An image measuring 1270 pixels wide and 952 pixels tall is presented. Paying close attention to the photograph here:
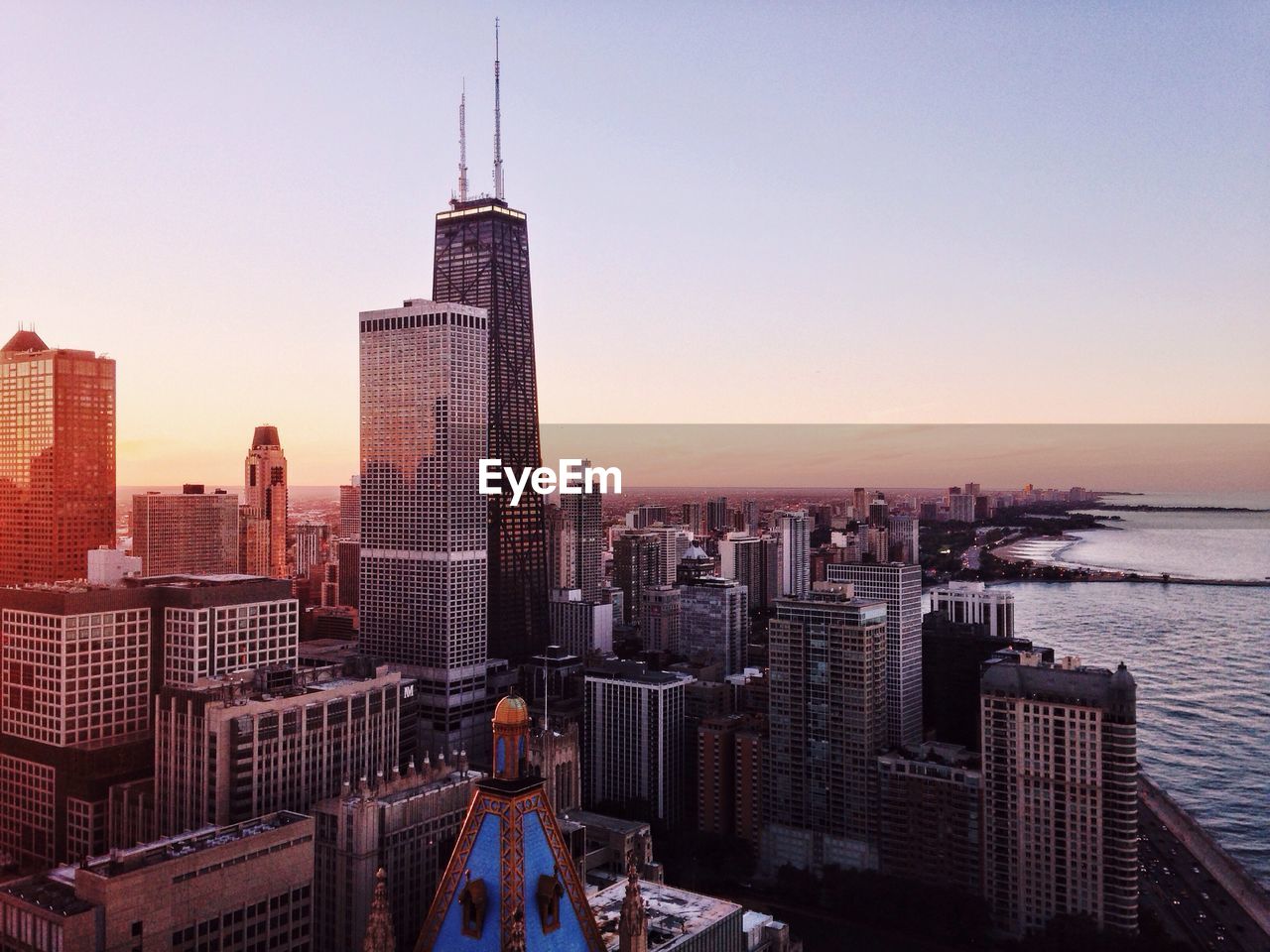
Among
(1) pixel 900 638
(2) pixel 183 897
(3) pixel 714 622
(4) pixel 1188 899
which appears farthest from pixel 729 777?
(2) pixel 183 897

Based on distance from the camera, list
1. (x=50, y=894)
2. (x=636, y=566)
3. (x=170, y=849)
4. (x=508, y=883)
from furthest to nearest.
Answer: (x=636, y=566) < (x=170, y=849) < (x=50, y=894) < (x=508, y=883)

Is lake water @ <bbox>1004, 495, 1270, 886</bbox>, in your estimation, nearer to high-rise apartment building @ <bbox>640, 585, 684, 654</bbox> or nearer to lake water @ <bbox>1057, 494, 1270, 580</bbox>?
lake water @ <bbox>1057, 494, 1270, 580</bbox>

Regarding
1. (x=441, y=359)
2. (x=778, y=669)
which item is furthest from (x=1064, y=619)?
(x=441, y=359)

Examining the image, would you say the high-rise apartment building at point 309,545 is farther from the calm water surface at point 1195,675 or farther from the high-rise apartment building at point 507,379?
the calm water surface at point 1195,675

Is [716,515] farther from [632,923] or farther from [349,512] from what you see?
[632,923]

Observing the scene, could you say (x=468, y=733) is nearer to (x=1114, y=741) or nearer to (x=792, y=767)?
(x=792, y=767)

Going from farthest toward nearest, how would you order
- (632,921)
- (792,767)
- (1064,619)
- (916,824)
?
(1064,619) → (792,767) → (916,824) → (632,921)
